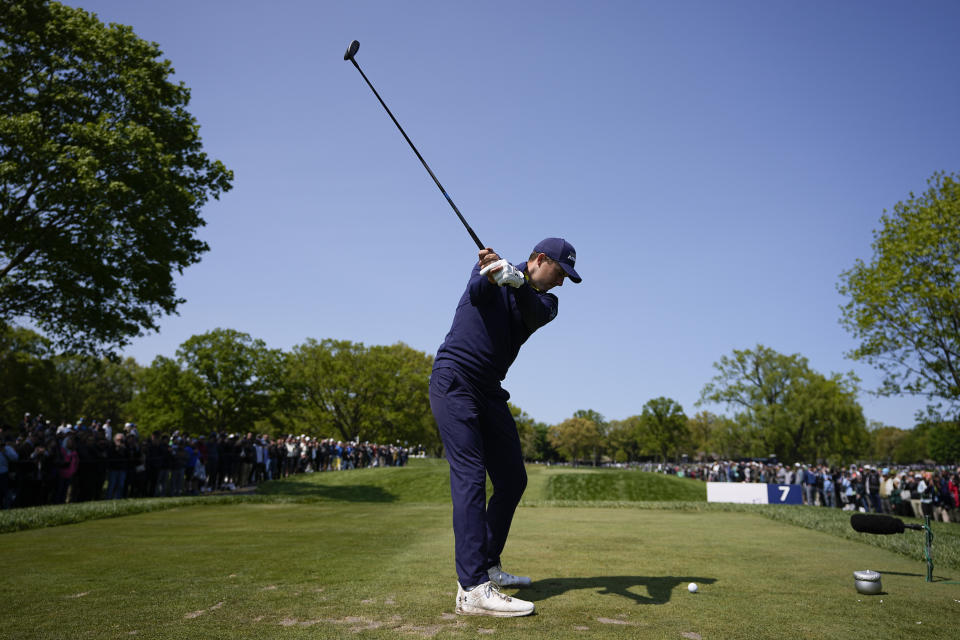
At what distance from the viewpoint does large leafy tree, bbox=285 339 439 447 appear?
69.8 meters

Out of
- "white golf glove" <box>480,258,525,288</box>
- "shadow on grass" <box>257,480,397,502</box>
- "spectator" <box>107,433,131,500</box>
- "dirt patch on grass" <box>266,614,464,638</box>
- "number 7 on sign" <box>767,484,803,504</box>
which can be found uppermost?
"white golf glove" <box>480,258,525,288</box>

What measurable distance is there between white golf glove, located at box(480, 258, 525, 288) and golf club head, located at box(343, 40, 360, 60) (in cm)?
391

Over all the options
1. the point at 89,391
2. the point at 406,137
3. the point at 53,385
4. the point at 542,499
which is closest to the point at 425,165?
the point at 406,137

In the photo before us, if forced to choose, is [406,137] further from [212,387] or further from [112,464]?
[212,387]

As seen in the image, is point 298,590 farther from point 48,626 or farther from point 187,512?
point 187,512

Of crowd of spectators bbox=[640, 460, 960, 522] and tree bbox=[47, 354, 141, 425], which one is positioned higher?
tree bbox=[47, 354, 141, 425]

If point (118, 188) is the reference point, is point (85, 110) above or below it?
above

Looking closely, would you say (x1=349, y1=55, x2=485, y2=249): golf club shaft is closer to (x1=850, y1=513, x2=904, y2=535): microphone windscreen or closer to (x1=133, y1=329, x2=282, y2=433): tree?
(x1=850, y1=513, x2=904, y2=535): microphone windscreen

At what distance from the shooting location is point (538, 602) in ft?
13.3

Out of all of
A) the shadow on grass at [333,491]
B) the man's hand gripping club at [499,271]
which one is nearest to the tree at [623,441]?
the shadow on grass at [333,491]

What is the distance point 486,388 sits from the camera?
4.54m

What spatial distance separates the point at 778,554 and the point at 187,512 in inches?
440

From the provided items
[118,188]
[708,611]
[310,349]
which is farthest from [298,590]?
[310,349]

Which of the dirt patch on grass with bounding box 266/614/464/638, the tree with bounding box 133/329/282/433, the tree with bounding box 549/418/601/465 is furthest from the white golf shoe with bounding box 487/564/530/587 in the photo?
the tree with bounding box 549/418/601/465
